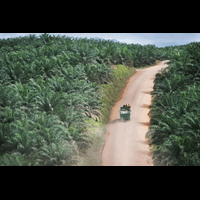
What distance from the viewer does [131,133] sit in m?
11.2

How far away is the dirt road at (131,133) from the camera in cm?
792

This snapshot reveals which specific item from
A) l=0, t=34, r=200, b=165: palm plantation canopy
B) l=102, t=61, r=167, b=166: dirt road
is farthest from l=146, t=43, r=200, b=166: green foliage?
l=102, t=61, r=167, b=166: dirt road

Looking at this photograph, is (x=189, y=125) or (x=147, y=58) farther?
(x=147, y=58)

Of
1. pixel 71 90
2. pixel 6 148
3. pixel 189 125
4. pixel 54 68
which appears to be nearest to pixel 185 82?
pixel 189 125

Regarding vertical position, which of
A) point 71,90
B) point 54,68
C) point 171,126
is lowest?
point 171,126

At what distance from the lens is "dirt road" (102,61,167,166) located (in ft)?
26.0

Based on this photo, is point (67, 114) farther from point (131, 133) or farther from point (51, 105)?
point (131, 133)

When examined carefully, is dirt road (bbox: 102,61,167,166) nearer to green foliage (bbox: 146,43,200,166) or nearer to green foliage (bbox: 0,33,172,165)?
green foliage (bbox: 146,43,200,166)

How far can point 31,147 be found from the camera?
9023 millimetres

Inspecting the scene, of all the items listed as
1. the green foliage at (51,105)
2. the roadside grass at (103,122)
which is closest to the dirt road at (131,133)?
the roadside grass at (103,122)

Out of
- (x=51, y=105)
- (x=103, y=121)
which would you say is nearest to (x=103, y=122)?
(x=103, y=121)

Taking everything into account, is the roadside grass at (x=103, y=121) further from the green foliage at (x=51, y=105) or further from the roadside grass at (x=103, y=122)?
the green foliage at (x=51, y=105)

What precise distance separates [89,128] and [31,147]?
11.9 feet

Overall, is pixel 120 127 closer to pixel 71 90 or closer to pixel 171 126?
pixel 171 126
